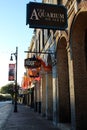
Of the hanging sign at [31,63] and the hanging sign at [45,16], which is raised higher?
the hanging sign at [45,16]

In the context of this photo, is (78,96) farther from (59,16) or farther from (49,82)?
(49,82)

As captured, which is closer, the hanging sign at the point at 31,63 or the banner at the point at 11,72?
the hanging sign at the point at 31,63

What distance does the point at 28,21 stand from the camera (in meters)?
11.3

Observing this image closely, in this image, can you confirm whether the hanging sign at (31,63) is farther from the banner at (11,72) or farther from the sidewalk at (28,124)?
the banner at (11,72)

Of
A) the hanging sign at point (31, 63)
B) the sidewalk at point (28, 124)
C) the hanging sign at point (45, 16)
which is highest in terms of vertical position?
the hanging sign at point (45, 16)

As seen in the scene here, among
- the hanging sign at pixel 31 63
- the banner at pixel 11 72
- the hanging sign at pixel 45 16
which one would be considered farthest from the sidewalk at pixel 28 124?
the banner at pixel 11 72

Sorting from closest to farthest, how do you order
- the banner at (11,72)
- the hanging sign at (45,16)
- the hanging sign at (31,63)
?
the hanging sign at (45,16), the hanging sign at (31,63), the banner at (11,72)

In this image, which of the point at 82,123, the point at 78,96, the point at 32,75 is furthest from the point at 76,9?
the point at 32,75

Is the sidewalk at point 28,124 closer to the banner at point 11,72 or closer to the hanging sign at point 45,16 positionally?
the hanging sign at point 45,16

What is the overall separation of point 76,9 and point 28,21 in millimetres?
2276

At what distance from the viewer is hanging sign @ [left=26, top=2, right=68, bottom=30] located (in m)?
11.4

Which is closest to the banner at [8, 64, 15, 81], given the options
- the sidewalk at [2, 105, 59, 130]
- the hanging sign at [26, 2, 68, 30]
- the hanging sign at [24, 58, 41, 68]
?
the sidewalk at [2, 105, 59, 130]

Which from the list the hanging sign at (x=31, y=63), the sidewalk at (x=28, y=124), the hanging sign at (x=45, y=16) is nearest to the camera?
the hanging sign at (x=45, y=16)

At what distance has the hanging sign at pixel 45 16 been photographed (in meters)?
11.4
